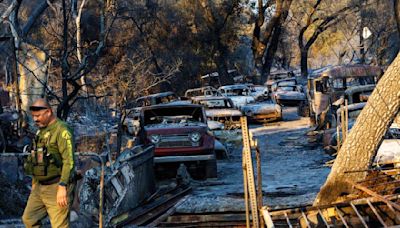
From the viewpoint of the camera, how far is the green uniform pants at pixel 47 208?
6147 millimetres

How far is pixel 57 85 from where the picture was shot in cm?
2350

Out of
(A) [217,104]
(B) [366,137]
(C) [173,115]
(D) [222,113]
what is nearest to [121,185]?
(B) [366,137]

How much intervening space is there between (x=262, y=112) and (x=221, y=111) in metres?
3.90

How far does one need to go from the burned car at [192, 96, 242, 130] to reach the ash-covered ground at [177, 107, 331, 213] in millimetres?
1154

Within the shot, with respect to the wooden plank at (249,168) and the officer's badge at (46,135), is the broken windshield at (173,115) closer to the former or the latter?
the wooden plank at (249,168)

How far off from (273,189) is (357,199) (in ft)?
12.2

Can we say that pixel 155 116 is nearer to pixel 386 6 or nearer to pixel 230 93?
pixel 230 93

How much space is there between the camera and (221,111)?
21.5m

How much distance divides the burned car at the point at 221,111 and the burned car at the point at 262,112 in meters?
2.60

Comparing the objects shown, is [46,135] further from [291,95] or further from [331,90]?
[291,95]

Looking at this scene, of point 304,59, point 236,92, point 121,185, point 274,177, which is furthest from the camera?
point 304,59

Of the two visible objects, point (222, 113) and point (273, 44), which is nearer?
point (222, 113)

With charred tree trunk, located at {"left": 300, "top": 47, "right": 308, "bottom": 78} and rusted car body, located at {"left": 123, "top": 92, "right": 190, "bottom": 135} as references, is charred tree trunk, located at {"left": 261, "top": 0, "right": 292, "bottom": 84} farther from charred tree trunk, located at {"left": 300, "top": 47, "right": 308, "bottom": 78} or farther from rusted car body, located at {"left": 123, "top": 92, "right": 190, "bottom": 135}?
rusted car body, located at {"left": 123, "top": 92, "right": 190, "bottom": 135}

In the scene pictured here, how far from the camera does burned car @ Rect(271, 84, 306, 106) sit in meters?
31.6
